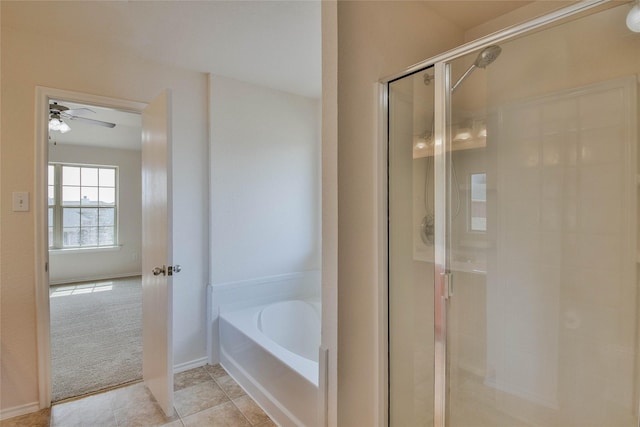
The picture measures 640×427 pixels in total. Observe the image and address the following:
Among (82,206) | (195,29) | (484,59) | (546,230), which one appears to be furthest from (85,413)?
(82,206)

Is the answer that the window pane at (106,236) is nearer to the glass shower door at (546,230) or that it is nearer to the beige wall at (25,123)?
the beige wall at (25,123)

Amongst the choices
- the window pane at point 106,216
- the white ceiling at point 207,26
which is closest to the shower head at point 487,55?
the white ceiling at point 207,26

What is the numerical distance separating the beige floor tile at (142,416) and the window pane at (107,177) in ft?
16.2

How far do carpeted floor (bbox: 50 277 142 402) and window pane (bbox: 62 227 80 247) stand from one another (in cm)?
86

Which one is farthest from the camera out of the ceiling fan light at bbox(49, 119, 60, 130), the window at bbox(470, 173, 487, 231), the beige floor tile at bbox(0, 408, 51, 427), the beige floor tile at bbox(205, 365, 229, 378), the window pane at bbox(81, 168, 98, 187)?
the window pane at bbox(81, 168, 98, 187)

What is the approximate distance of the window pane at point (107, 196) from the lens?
19.1ft

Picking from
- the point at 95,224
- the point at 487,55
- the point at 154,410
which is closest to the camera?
the point at 487,55

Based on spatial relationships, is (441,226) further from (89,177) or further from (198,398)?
(89,177)

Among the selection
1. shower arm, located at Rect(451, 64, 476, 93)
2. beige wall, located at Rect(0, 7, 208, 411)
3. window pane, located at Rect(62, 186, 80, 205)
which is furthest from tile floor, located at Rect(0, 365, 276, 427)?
window pane, located at Rect(62, 186, 80, 205)

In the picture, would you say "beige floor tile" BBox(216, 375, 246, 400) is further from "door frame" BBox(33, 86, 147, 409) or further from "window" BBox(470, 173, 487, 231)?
"window" BBox(470, 173, 487, 231)

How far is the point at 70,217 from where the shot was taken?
5574 mm

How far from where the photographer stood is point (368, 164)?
1525 millimetres

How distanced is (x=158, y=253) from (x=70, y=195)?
4.81 m

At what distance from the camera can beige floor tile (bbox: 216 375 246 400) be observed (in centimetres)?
223
